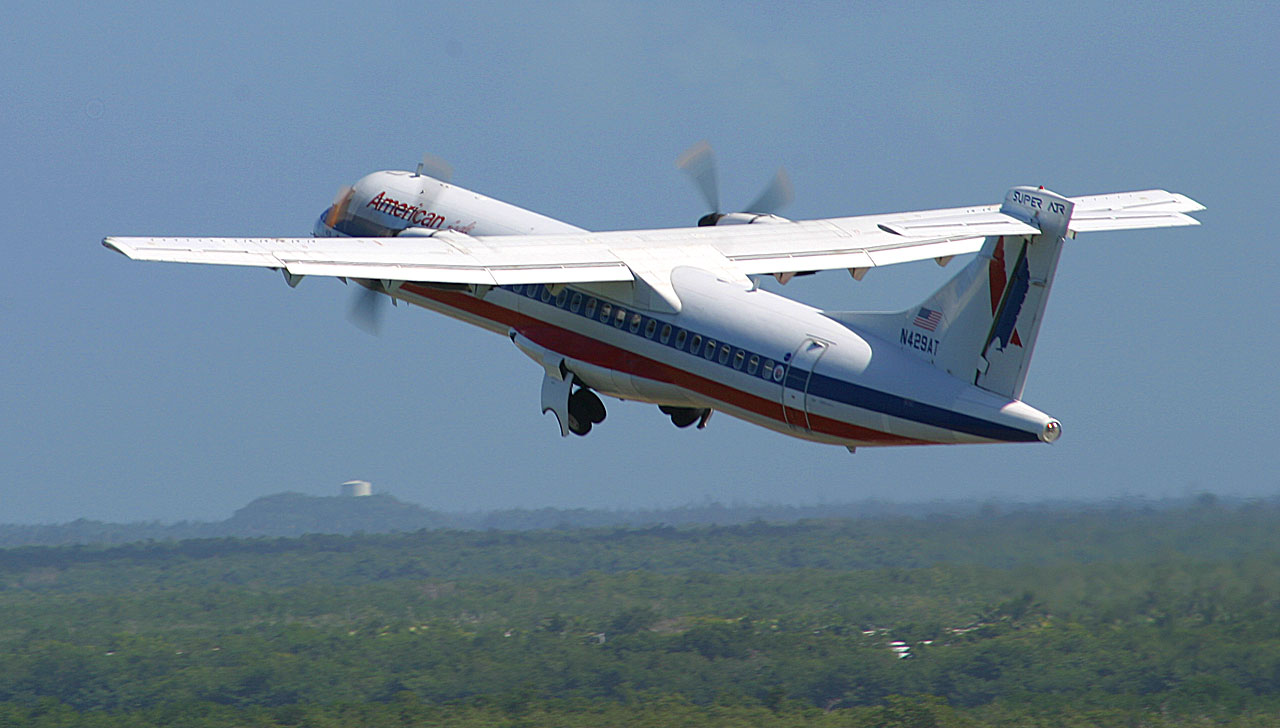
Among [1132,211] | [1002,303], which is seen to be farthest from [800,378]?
[1132,211]

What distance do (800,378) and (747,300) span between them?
2314mm

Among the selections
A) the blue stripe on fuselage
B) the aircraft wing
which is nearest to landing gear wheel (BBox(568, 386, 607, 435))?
the aircraft wing

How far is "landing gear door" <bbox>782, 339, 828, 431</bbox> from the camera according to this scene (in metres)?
27.0

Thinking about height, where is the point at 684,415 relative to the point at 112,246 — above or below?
above

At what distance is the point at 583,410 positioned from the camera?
31.5 metres

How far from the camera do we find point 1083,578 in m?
43.8

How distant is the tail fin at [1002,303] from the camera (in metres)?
25.0

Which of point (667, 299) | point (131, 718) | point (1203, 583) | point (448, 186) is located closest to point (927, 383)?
point (667, 299)

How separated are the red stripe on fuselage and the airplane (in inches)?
1.6

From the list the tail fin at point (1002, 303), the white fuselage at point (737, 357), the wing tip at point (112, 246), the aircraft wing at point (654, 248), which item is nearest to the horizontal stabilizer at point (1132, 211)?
the aircraft wing at point (654, 248)

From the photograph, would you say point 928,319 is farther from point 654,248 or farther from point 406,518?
point 406,518

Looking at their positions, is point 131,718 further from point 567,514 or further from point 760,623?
point 567,514

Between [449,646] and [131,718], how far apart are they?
19388mm

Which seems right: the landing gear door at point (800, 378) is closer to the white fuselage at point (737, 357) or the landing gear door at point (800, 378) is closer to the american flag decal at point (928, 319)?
the white fuselage at point (737, 357)
